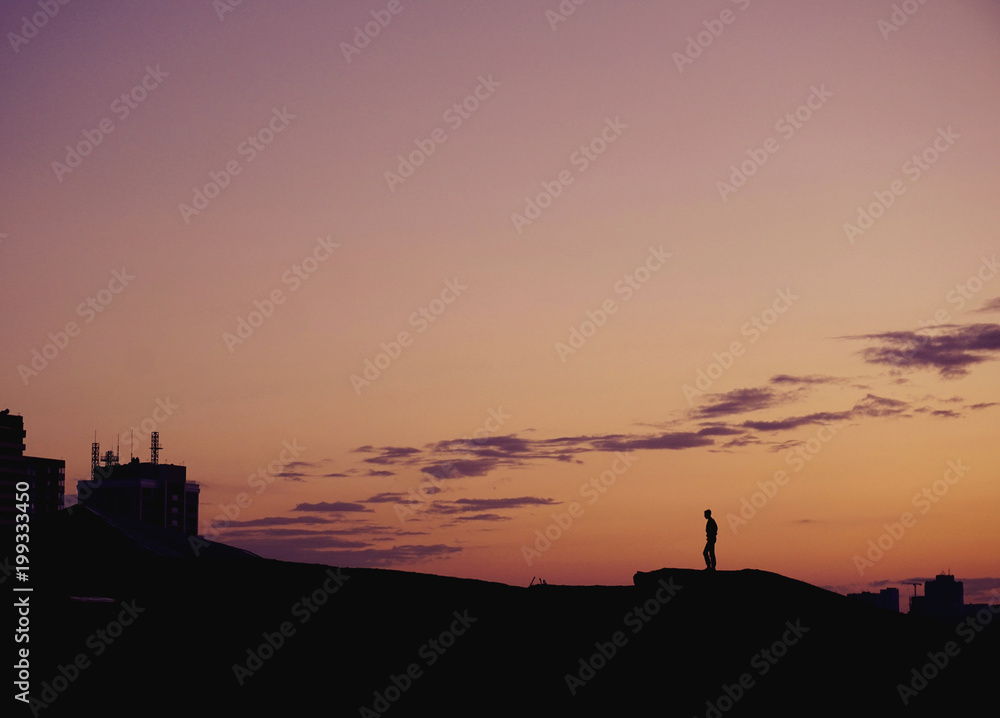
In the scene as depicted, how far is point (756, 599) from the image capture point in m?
32.1

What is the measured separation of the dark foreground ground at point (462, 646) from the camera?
26438 mm

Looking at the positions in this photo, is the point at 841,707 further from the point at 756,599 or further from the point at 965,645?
the point at 965,645

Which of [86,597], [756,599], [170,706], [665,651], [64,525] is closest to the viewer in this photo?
[170,706]

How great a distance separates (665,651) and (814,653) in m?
4.45

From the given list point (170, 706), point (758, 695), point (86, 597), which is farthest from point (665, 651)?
point (86, 597)
